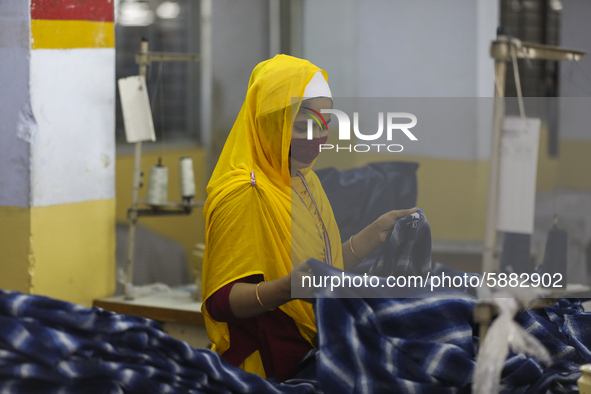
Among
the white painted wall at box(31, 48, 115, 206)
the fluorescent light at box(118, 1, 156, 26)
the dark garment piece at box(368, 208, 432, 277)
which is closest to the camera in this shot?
the dark garment piece at box(368, 208, 432, 277)

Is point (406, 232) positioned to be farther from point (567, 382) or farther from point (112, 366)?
point (112, 366)

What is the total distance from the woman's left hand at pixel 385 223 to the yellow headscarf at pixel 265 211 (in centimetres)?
12

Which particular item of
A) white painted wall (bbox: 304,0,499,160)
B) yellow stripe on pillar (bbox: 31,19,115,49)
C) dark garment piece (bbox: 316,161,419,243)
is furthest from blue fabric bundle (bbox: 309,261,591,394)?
white painted wall (bbox: 304,0,499,160)

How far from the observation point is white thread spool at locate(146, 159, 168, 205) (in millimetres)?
2525

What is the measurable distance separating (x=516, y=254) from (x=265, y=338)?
57cm

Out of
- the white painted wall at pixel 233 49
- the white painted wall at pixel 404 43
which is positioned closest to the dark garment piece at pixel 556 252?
the white painted wall at pixel 404 43

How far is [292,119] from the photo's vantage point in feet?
4.39

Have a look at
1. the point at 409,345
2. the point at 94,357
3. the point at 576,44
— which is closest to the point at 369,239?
the point at 409,345

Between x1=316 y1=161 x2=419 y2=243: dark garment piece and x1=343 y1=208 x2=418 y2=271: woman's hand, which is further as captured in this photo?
x1=316 y1=161 x2=419 y2=243: dark garment piece

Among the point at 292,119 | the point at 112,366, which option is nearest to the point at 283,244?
the point at 292,119

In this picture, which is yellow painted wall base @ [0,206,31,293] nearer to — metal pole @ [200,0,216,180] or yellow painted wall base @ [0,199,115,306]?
yellow painted wall base @ [0,199,115,306]

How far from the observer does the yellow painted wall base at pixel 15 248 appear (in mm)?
2021

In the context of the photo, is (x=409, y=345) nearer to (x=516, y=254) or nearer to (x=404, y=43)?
(x=516, y=254)

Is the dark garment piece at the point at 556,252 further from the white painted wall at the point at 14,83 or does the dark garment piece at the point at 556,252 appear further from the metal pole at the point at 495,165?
the white painted wall at the point at 14,83
